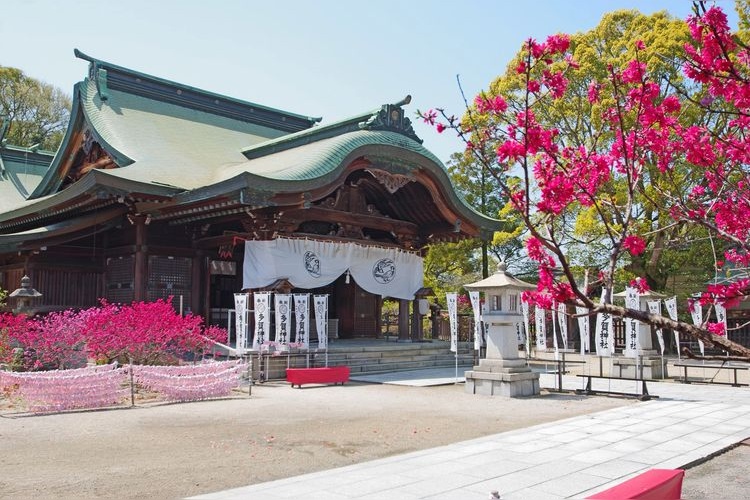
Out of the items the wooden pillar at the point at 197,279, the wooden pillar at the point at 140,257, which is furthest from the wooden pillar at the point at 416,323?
the wooden pillar at the point at 140,257

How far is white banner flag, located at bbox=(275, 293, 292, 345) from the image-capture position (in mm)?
14120

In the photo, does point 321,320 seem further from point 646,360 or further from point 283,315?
→ point 646,360

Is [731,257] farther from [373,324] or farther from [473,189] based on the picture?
[473,189]

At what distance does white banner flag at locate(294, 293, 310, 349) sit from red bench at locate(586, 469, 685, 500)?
34.9 ft

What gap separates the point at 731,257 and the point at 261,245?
11.3m

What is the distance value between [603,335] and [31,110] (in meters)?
33.7

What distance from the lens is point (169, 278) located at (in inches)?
666

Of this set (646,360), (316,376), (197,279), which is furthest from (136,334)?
(646,360)

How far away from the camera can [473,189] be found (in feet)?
92.6

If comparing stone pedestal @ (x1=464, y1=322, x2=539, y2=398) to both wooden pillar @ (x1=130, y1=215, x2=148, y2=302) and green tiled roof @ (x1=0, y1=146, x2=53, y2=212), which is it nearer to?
wooden pillar @ (x1=130, y1=215, x2=148, y2=302)

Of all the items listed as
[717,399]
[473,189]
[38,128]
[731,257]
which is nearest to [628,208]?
[731,257]

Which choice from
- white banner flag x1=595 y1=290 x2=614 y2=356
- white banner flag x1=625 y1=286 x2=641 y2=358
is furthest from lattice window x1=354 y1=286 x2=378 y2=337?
white banner flag x1=625 y1=286 x2=641 y2=358

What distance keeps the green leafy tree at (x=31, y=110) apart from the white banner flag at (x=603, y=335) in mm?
30752

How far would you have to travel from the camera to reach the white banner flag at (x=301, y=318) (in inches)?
566
